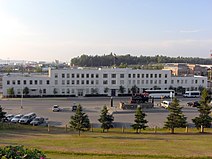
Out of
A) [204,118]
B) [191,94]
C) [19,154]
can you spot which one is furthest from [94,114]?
[19,154]

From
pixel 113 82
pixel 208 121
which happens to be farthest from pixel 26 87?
pixel 208 121

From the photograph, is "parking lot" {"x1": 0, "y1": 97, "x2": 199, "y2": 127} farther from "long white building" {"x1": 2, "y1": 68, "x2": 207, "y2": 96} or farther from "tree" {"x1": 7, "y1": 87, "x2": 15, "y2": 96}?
"long white building" {"x1": 2, "y1": 68, "x2": 207, "y2": 96}

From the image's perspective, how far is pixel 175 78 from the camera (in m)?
51.0

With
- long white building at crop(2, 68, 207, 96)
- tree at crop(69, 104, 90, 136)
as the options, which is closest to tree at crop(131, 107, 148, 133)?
tree at crop(69, 104, 90, 136)

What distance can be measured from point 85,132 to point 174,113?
6.74 meters

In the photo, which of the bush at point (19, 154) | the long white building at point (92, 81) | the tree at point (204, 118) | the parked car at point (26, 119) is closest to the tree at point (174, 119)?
the tree at point (204, 118)

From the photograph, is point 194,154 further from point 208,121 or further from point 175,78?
point 175,78

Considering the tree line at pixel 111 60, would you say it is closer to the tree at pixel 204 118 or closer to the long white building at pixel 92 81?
the long white building at pixel 92 81

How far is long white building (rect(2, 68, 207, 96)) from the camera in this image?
46.2 m

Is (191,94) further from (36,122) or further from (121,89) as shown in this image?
(36,122)

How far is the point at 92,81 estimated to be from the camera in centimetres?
4862

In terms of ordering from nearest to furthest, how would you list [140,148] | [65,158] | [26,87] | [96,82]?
[65,158]
[140,148]
[26,87]
[96,82]

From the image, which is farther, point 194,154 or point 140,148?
point 140,148

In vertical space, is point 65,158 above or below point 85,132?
above
